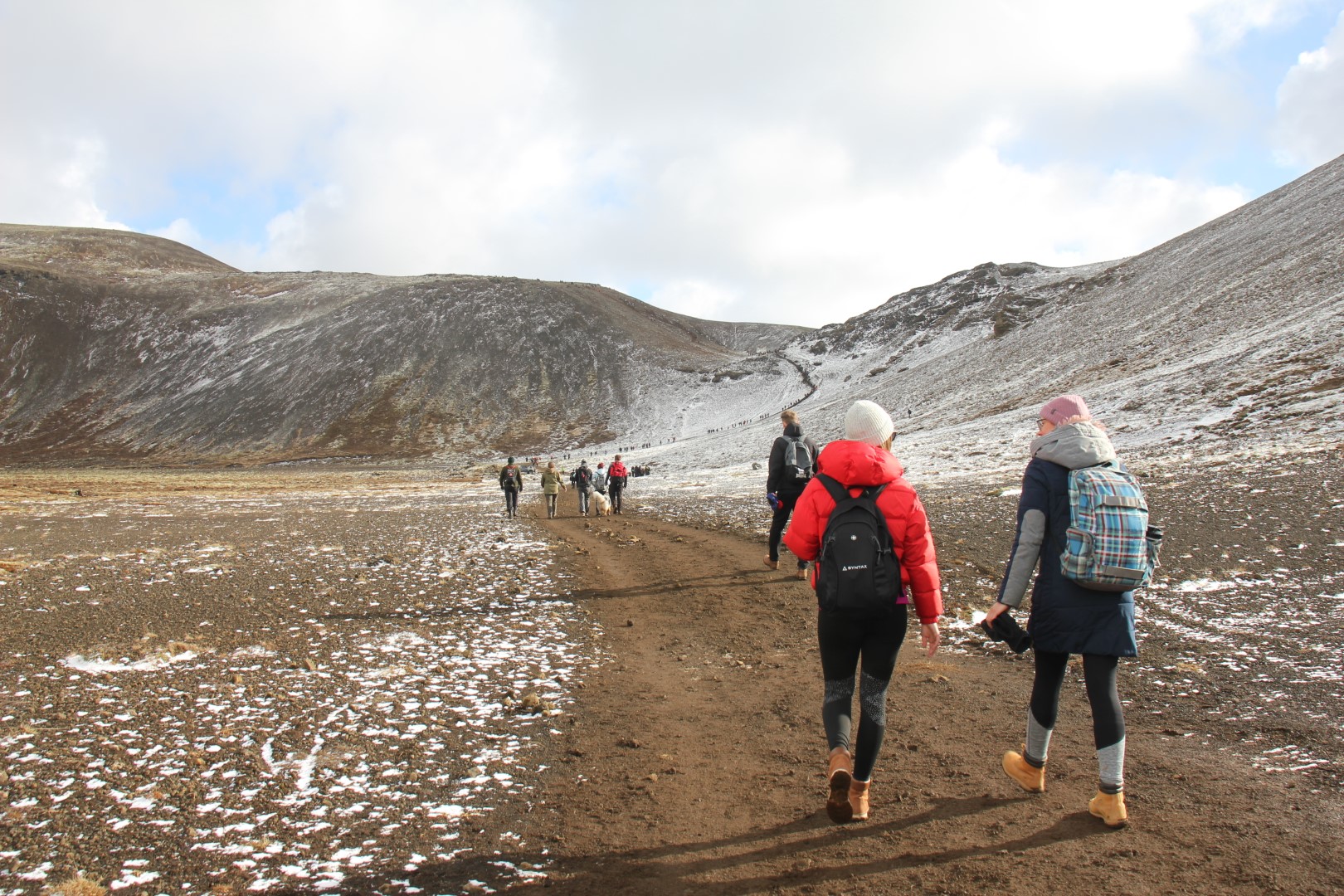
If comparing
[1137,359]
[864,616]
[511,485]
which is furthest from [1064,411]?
[1137,359]

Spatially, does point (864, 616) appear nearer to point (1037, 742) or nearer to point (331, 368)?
point (1037, 742)

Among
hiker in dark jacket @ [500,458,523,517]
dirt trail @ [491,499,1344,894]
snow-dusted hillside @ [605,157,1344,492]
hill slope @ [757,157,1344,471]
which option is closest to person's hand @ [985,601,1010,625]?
dirt trail @ [491,499,1344,894]

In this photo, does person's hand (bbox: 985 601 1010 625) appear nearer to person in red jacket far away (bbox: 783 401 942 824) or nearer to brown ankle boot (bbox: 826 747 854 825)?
person in red jacket far away (bbox: 783 401 942 824)

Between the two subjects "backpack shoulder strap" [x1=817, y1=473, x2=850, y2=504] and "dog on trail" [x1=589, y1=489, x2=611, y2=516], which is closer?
"backpack shoulder strap" [x1=817, y1=473, x2=850, y2=504]

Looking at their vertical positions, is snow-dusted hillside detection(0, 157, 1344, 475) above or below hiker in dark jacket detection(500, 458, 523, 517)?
above

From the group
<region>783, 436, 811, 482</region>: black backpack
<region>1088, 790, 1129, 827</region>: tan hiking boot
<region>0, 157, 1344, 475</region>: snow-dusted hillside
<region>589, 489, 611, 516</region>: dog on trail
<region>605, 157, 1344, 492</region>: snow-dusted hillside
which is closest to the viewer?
<region>1088, 790, 1129, 827</region>: tan hiking boot

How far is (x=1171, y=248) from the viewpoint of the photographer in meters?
82.8

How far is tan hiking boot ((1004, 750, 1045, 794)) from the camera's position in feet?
16.3

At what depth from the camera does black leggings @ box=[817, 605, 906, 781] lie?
464 centimetres

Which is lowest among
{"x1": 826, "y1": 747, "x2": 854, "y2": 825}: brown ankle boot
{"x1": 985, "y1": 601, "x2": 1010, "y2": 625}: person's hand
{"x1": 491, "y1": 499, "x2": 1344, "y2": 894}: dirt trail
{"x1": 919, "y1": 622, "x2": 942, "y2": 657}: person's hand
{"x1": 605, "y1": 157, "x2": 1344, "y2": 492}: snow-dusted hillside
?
{"x1": 491, "y1": 499, "x2": 1344, "y2": 894}: dirt trail

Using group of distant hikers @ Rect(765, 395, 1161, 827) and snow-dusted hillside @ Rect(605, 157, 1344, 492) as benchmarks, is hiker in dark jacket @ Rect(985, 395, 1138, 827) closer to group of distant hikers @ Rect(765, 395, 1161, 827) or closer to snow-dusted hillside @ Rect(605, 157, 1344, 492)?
group of distant hikers @ Rect(765, 395, 1161, 827)

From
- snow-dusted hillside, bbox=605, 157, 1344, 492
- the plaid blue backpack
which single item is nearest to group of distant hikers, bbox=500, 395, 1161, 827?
the plaid blue backpack

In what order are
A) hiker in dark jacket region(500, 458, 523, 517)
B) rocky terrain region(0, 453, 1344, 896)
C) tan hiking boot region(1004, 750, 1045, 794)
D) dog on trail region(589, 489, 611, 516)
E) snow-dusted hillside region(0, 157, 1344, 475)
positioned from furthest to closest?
snow-dusted hillside region(0, 157, 1344, 475)
dog on trail region(589, 489, 611, 516)
hiker in dark jacket region(500, 458, 523, 517)
tan hiking boot region(1004, 750, 1045, 794)
rocky terrain region(0, 453, 1344, 896)

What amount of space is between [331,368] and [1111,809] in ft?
433
